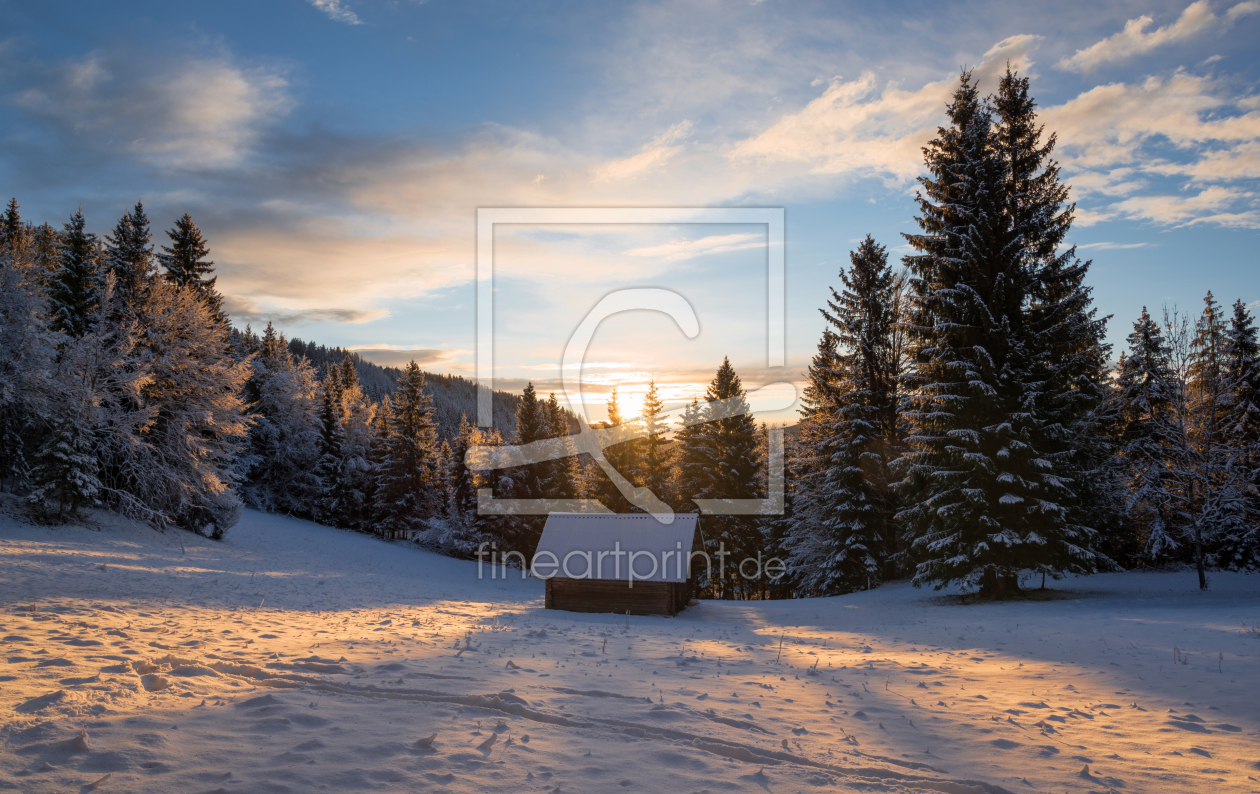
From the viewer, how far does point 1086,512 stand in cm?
2233

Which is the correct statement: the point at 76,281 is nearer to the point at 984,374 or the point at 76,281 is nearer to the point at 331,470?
the point at 331,470

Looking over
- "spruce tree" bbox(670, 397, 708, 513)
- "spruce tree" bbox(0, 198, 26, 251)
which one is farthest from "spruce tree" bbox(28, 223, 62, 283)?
"spruce tree" bbox(670, 397, 708, 513)

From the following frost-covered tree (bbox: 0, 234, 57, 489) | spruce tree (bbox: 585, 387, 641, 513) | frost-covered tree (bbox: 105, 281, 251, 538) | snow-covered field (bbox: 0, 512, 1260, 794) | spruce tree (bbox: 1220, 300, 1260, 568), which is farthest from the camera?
spruce tree (bbox: 585, 387, 641, 513)

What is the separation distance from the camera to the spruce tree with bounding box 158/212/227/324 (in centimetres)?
3753

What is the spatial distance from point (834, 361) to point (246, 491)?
40.6 metres

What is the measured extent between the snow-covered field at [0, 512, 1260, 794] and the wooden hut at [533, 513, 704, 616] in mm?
7854

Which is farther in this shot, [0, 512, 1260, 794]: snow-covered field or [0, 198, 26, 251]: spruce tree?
[0, 198, 26, 251]: spruce tree

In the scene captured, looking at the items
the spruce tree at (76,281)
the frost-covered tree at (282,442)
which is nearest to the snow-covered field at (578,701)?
the spruce tree at (76,281)

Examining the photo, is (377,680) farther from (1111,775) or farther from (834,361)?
(834,361)

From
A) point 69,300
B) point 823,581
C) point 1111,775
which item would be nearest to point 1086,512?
point 823,581

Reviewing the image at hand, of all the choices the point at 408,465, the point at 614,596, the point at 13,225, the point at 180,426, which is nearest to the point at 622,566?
the point at 614,596

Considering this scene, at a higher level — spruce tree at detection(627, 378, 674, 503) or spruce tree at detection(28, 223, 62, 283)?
spruce tree at detection(28, 223, 62, 283)

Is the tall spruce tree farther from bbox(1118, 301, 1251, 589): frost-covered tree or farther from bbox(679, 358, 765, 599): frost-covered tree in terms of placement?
bbox(679, 358, 765, 599): frost-covered tree

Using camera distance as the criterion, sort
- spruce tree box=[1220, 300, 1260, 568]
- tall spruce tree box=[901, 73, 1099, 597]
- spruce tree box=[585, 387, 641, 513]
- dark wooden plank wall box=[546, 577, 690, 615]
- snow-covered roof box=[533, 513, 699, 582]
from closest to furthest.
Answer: tall spruce tree box=[901, 73, 1099, 597]
dark wooden plank wall box=[546, 577, 690, 615]
snow-covered roof box=[533, 513, 699, 582]
spruce tree box=[1220, 300, 1260, 568]
spruce tree box=[585, 387, 641, 513]
